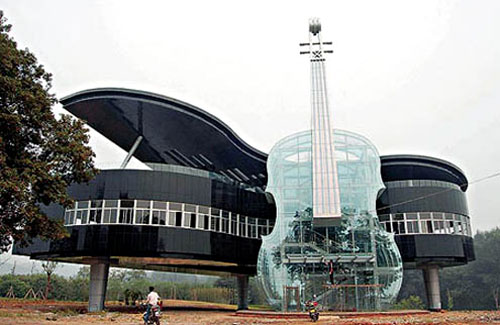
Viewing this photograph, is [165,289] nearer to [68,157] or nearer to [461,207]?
[461,207]

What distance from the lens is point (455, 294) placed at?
5488 centimetres

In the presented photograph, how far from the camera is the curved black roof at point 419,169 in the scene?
32.2 metres

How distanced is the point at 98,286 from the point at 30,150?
48.9 feet

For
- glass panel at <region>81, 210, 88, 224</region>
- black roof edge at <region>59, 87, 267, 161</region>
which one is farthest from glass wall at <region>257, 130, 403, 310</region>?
glass panel at <region>81, 210, 88, 224</region>

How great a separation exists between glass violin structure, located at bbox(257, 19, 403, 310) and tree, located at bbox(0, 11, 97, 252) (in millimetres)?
14975

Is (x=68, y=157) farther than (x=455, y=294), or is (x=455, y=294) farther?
(x=455, y=294)

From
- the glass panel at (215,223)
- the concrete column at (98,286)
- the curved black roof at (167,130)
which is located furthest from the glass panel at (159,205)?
the curved black roof at (167,130)

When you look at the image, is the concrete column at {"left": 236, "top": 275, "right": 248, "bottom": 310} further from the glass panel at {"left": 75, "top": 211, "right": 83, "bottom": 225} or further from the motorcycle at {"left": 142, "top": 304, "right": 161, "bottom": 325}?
the motorcycle at {"left": 142, "top": 304, "right": 161, "bottom": 325}

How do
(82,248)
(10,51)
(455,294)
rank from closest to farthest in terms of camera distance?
(10,51) → (82,248) → (455,294)

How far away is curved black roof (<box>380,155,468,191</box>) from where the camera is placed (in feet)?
106

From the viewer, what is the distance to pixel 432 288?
110 ft

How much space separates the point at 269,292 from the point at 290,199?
6.28 metres

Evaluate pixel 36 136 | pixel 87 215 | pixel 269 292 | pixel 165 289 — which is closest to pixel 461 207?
pixel 269 292

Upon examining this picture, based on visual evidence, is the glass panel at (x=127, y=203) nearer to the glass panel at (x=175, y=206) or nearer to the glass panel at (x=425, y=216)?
the glass panel at (x=175, y=206)
